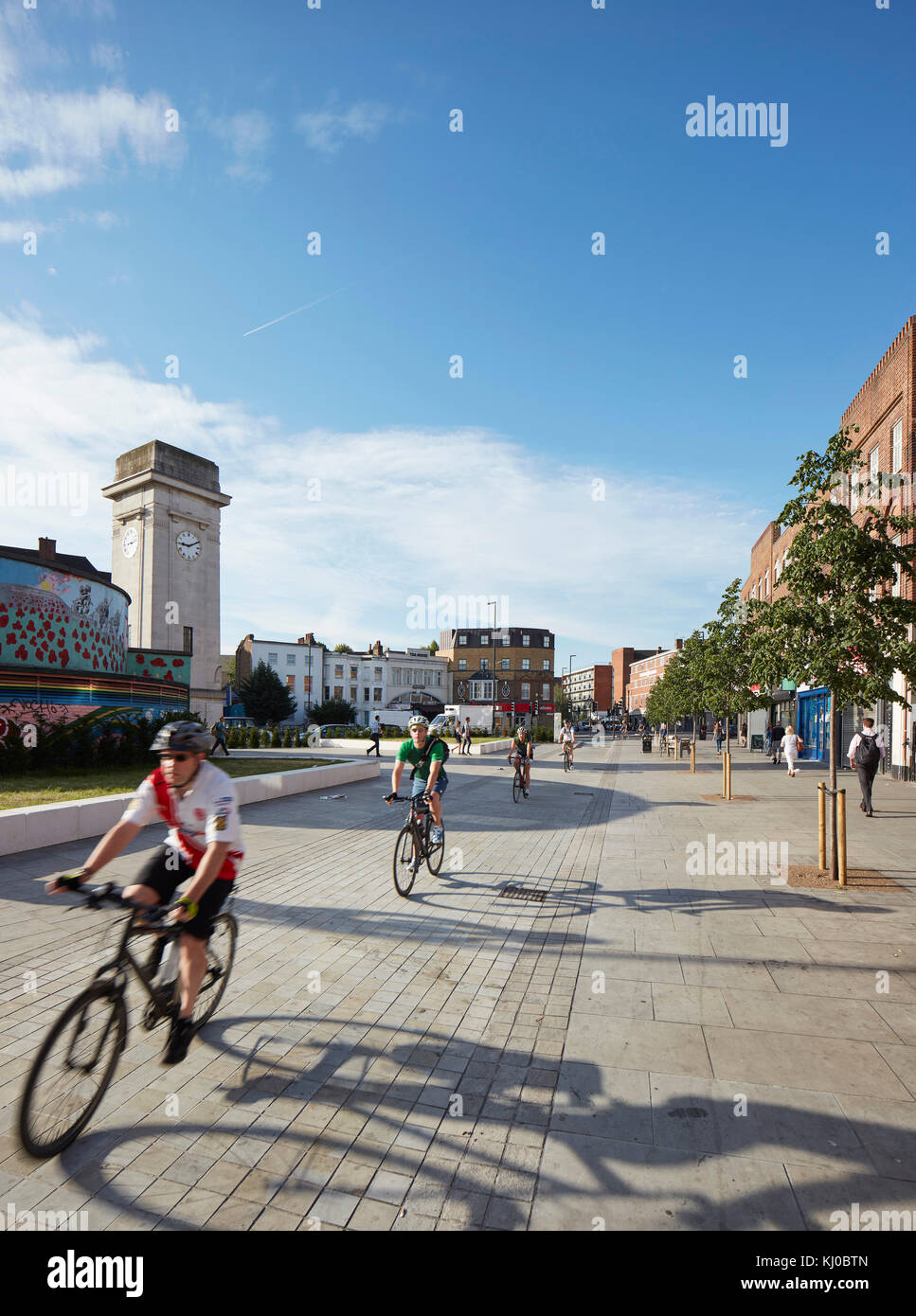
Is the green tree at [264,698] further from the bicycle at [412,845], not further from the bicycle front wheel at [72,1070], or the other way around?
the bicycle front wheel at [72,1070]

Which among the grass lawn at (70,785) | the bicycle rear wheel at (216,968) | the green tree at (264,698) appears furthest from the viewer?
the green tree at (264,698)

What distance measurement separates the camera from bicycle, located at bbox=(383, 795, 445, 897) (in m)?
7.49

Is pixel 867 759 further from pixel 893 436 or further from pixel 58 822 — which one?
pixel 893 436

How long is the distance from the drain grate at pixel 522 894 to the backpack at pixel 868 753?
8.68m

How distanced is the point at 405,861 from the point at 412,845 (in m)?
0.19

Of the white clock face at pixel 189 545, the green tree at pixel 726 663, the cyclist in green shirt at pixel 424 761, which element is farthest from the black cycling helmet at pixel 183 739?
the white clock face at pixel 189 545

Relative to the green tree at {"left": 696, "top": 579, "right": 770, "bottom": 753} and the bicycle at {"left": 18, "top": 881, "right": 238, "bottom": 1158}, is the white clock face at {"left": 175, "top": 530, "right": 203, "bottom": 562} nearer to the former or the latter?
the green tree at {"left": 696, "top": 579, "right": 770, "bottom": 753}

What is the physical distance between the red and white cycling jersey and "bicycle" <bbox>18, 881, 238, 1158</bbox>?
1.14 ft

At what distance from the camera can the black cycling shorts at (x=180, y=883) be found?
378cm

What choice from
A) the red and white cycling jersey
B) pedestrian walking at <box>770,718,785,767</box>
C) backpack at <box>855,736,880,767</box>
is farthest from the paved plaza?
pedestrian walking at <box>770,718,785,767</box>

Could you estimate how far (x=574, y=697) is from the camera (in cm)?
18812

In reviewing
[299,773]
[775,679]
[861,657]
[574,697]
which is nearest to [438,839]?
[775,679]

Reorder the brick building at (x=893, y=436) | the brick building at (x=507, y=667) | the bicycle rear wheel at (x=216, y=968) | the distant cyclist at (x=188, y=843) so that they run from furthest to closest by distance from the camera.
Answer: the brick building at (x=507, y=667) < the brick building at (x=893, y=436) < the bicycle rear wheel at (x=216, y=968) < the distant cyclist at (x=188, y=843)
